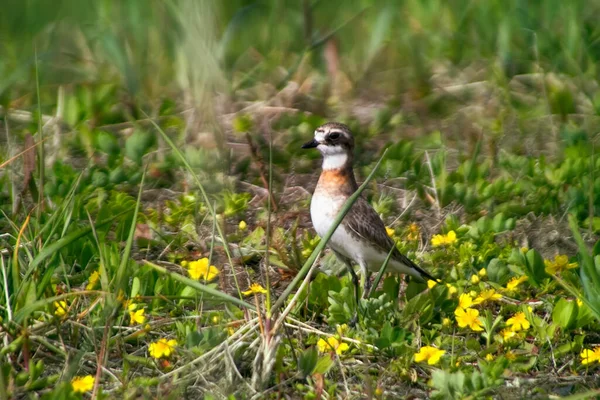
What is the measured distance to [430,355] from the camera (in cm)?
395

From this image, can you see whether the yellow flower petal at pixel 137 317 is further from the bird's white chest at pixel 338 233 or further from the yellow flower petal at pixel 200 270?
the bird's white chest at pixel 338 233

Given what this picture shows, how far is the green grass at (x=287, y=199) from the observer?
3.76m

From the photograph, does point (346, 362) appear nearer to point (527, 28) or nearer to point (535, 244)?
point (535, 244)

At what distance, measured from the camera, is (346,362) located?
13.5ft

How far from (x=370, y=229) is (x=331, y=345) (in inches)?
40.8

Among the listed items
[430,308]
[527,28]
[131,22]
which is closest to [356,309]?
[430,308]

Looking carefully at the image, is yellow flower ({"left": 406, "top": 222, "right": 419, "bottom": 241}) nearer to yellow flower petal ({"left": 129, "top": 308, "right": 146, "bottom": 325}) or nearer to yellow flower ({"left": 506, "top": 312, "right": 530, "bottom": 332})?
yellow flower ({"left": 506, "top": 312, "right": 530, "bottom": 332})

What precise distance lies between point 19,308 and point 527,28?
4.91 metres

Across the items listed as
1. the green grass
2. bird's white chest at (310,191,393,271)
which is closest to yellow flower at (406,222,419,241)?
the green grass

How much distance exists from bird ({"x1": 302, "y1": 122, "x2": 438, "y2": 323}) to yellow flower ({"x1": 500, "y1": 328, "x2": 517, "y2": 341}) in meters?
0.56

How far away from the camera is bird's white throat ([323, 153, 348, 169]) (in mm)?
5152

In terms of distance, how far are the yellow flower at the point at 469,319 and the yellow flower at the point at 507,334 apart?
0.10 metres

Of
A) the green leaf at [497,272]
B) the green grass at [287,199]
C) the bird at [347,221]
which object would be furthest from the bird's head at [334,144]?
the green leaf at [497,272]

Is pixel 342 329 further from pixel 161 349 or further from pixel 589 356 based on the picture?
pixel 589 356
